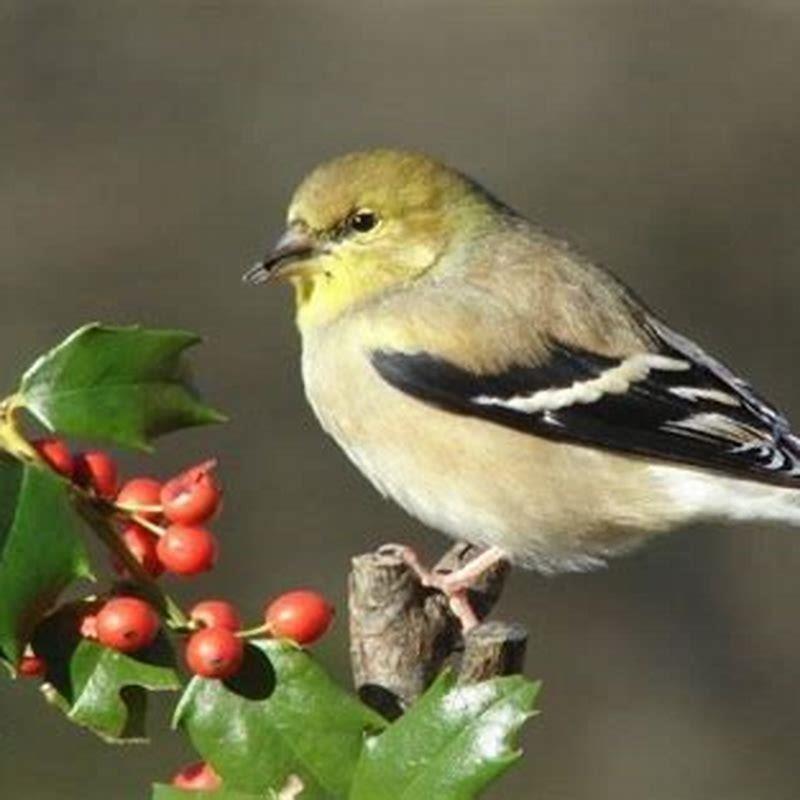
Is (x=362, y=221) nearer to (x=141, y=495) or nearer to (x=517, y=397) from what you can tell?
(x=517, y=397)

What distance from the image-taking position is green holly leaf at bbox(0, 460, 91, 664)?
7.13 ft

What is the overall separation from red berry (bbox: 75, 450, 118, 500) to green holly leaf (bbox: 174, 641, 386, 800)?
0.67 ft

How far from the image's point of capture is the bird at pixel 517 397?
4371 mm

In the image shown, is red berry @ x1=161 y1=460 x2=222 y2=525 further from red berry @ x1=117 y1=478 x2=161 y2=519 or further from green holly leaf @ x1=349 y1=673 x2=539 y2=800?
green holly leaf @ x1=349 y1=673 x2=539 y2=800

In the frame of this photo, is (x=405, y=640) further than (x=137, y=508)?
Yes

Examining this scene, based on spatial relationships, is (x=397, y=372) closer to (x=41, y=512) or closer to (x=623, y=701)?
(x=41, y=512)

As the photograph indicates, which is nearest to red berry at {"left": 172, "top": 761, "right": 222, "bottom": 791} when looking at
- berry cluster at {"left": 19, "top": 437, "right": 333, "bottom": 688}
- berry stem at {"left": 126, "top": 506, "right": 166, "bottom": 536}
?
berry cluster at {"left": 19, "top": 437, "right": 333, "bottom": 688}

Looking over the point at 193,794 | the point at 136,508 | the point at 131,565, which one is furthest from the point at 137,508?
the point at 193,794

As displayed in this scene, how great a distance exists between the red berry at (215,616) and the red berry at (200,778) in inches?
5.0

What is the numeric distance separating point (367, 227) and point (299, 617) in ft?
7.29

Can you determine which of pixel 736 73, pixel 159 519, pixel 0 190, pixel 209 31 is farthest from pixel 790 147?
pixel 159 519

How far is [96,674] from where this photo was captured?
2.26m

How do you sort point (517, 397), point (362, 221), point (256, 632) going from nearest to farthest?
point (256, 632) → point (517, 397) → point (362, 221)

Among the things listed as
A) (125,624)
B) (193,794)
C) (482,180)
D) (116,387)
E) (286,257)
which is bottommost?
(482,180)
